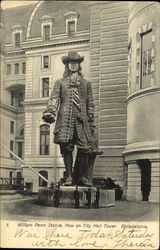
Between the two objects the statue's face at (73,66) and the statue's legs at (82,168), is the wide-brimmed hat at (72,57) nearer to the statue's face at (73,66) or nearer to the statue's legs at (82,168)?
the statue's face at (73,66)

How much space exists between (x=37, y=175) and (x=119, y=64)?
2.43 m

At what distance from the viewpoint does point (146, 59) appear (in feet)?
21.1

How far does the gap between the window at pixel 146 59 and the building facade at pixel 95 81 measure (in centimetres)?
1

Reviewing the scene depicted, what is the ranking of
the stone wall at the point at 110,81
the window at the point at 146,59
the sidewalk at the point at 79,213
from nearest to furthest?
the sidewalk at the point at 79,213
the window at the point at 146,59
the stone wall at the point at 110,81

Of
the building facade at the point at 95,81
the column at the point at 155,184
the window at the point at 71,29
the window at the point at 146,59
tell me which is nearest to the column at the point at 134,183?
the building facade at the point at 95,81

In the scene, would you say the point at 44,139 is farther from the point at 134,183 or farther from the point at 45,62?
the point at 134,183

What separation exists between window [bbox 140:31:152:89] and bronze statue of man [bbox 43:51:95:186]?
1.67 metres

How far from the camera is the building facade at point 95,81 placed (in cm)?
627

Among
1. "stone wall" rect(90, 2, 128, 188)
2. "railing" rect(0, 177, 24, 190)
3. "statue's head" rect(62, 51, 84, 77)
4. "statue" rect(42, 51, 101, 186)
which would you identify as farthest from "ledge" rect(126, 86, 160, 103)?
"railing" rect(0, 177, 24, 190)

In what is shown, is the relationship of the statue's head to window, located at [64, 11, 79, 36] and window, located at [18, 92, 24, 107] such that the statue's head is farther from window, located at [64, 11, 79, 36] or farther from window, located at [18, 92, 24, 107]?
window, located at [18, 92, 24, 107]

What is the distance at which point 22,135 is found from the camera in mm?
6629

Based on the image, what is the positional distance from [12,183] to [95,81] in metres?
2.21

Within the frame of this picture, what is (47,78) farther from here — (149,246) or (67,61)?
(149,246)

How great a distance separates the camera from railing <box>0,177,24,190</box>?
6.41 metres
